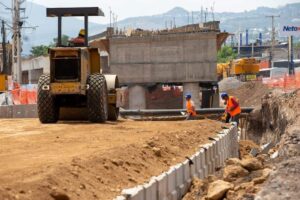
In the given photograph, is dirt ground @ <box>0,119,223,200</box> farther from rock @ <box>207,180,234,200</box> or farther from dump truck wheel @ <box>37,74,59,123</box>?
dump truck wheel @ <box>37,74,59,123</box>

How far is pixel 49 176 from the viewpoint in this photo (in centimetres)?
770

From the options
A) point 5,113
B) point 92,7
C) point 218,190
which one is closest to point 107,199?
point 218,190

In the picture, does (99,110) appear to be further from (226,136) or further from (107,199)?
(107,199)

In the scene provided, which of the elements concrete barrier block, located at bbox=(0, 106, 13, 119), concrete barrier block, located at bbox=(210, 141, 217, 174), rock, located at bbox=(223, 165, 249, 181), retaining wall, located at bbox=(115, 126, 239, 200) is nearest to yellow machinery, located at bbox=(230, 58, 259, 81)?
concrete barrier block, located at bbox=(0, 106, 13, 119)

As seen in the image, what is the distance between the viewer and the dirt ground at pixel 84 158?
7.46 meters

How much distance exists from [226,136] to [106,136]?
392 centimetres

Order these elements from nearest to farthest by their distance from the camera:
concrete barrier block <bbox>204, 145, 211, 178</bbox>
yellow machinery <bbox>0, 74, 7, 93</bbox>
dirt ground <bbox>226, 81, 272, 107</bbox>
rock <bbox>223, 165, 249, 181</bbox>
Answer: rock <bbox>223, 165, 249, 181</bbox> → concrete barrier block <bbox>204, 145, 211, 178</bbox> → yellow machinery <bbox>0, 74, 7, 93</bbox> → dirt ground <bbox>226, 81, 272, 107</bbox>

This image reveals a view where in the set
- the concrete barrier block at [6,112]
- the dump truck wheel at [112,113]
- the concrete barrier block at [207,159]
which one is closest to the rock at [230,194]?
the concrete barrier block at [207,159]

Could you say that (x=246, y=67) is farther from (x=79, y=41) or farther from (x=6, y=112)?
(x=79, y=41)

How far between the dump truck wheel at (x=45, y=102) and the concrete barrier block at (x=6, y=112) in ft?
33.2

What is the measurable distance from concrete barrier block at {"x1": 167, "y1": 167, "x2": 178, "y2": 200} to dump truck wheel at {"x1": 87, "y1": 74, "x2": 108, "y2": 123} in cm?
783

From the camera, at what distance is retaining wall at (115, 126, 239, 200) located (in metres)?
8.12

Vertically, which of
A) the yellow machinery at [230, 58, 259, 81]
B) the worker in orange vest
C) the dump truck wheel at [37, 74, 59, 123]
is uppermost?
the worker in orange vest

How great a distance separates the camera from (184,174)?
1063cm
